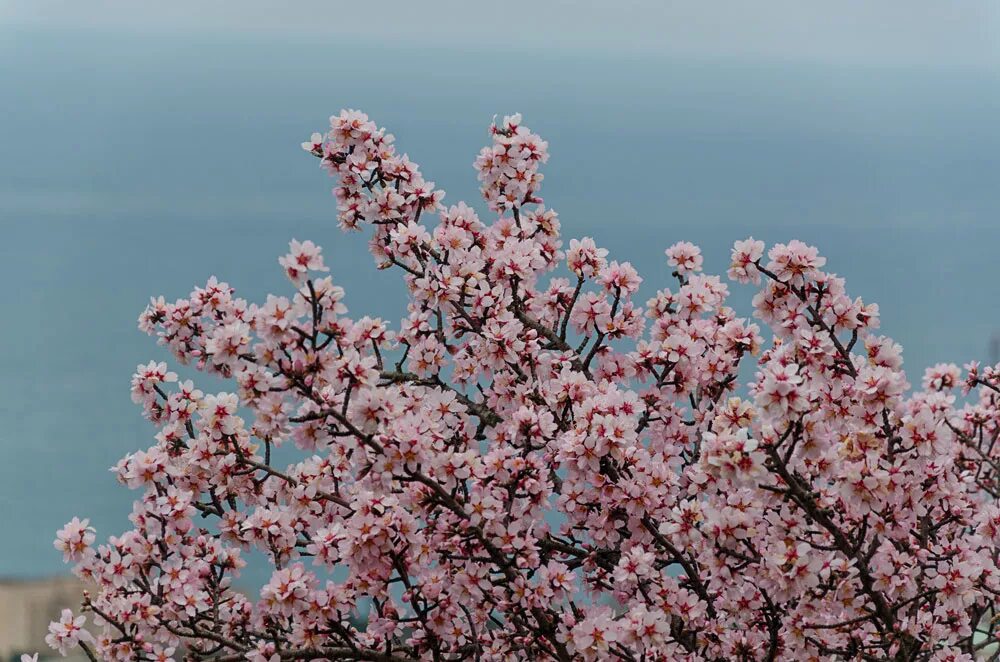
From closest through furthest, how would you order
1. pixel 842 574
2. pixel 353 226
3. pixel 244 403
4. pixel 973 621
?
pixel 244 403, pixel 842 574, pixel 353 226, pixel 973 621

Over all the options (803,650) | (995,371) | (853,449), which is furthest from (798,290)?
(995,371)

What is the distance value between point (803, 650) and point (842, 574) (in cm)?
19

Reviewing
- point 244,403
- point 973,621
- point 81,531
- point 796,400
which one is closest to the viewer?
point 796,400

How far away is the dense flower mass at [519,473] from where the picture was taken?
1.75 meters

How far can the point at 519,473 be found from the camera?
5.97 ft

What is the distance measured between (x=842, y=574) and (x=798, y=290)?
507 millimetres

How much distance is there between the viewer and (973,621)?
2.44 meters

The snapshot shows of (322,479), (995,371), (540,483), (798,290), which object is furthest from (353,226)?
(995,371)

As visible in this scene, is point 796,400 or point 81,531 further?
point 81,531

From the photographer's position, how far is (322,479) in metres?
1.95

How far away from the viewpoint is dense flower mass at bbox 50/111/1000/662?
5.74 ft

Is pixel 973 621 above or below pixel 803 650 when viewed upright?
above

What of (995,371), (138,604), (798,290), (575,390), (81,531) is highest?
(995,371)

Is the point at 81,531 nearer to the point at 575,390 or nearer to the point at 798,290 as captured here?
the point at 575,390
